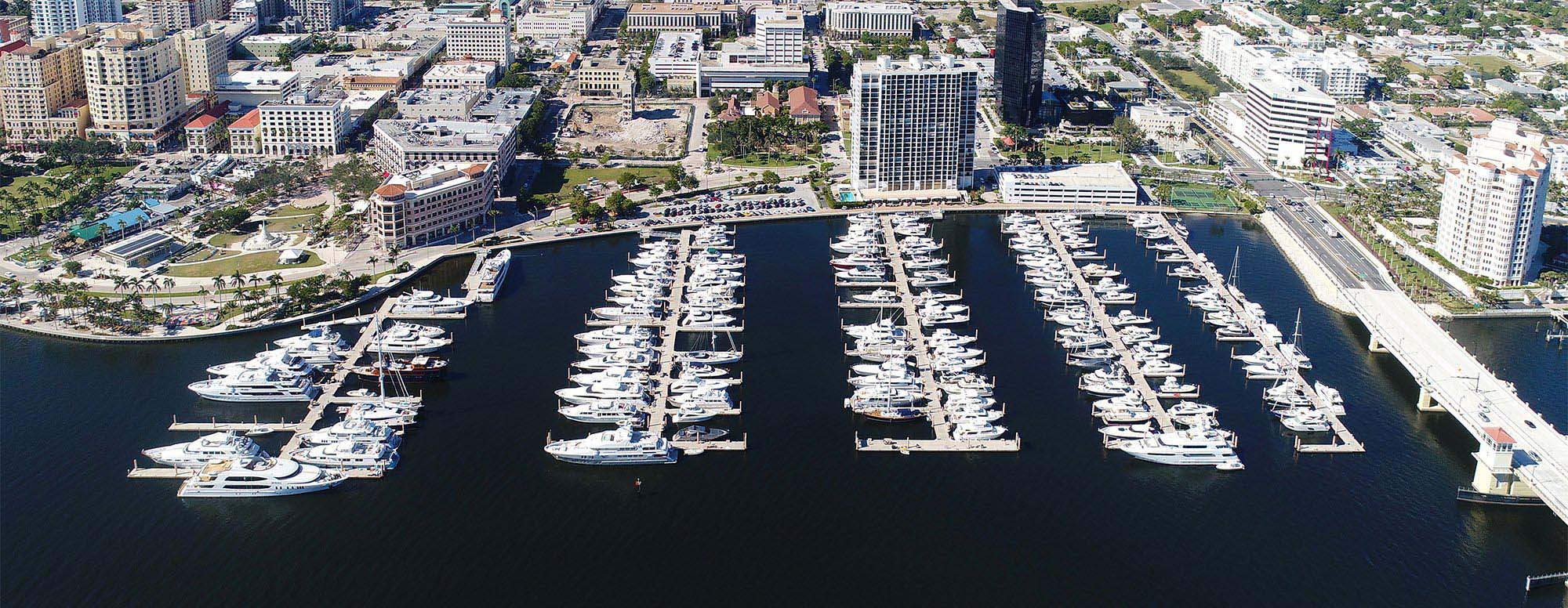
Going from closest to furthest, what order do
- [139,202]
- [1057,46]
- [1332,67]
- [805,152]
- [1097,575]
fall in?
[1097,575]
[139,202]
[805,152]
[1332,67]
[1057,46]

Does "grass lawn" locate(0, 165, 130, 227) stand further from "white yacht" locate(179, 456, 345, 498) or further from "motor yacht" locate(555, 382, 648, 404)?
"motor yacht" locate(555, 382, 648, 404)

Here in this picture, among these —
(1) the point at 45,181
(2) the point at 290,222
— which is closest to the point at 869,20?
(2) the point at 290,222

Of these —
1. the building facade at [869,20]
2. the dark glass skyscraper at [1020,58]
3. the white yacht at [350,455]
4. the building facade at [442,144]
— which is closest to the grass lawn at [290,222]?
the building facade at [442,144]

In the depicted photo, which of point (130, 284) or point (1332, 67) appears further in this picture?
point (1332, 67)

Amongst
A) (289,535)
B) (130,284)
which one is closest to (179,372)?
(130,284)

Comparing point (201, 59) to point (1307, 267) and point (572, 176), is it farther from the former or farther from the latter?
point (1307, 267)

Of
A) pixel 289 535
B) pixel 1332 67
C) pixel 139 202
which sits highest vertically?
pixel 1332 67

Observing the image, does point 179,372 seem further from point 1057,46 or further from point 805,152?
point 1057,46
